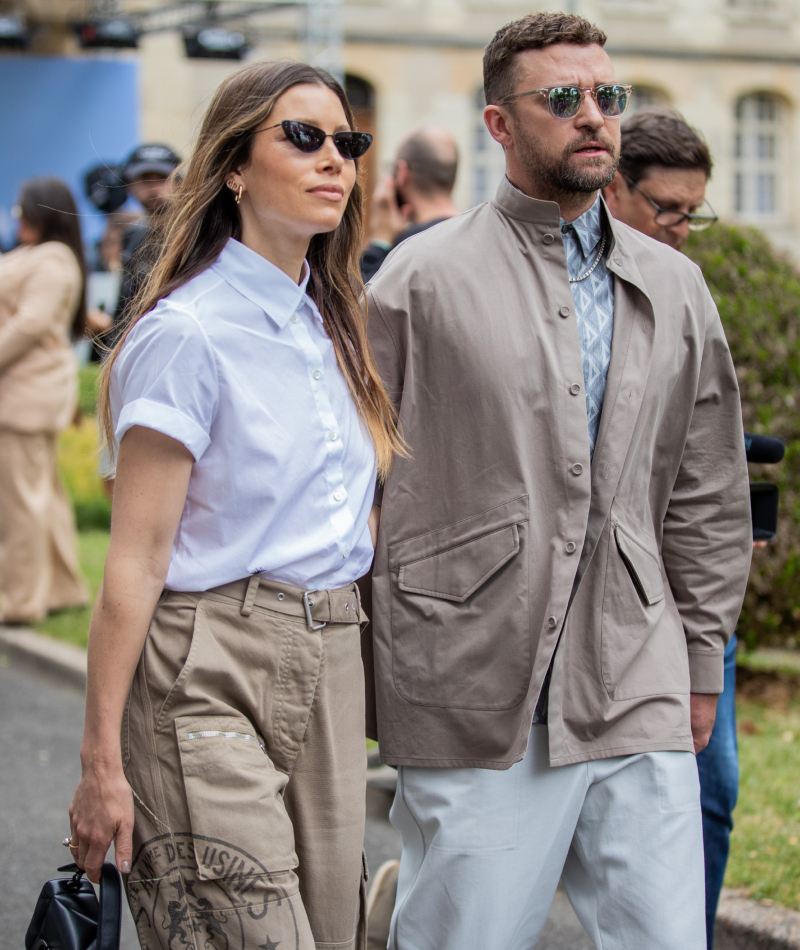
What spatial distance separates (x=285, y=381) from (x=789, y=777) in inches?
130

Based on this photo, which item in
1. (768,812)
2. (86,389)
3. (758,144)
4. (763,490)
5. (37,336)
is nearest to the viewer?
(763,490)

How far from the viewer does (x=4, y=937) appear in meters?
3.56

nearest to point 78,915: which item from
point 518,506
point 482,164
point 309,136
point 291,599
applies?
point 291,599

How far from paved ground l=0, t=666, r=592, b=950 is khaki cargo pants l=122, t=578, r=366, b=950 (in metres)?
1.80

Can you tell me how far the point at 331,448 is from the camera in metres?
2.17

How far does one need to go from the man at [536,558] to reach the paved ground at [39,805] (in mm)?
1431

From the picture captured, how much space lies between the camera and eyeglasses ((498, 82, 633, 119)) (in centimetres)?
246

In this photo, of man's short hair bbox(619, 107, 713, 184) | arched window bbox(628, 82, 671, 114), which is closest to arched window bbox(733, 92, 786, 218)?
arched window bbox(628, 82, 671, 114)

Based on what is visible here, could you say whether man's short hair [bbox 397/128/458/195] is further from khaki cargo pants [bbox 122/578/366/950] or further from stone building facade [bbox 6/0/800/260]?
stone building facade [bbox 6/0/800/260]

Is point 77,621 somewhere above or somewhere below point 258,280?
below

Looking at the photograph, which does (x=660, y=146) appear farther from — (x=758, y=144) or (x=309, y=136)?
(x=758, y=144)

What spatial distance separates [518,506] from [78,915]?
1.13 metres

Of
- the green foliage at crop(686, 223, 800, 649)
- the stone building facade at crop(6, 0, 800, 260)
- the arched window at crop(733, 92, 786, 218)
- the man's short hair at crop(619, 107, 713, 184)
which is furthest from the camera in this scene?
the arched window at crop(733, 92, 786, 218)

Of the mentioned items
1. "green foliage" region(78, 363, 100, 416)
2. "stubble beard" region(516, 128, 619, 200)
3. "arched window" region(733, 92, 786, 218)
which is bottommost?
"green foliage" region(78, 363, 100, 416)
